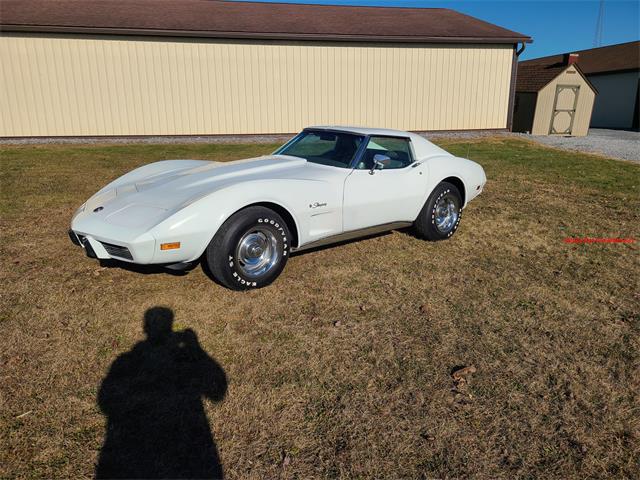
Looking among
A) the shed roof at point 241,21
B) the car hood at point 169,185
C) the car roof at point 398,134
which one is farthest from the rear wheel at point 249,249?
the shed roof at point 241,21

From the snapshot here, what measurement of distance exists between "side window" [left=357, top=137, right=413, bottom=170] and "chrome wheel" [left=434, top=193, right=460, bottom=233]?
650 mm

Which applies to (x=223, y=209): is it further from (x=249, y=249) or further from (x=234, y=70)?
(x=234, y=70)

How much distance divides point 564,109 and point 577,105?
1.96 ft

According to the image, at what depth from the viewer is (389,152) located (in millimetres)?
5051

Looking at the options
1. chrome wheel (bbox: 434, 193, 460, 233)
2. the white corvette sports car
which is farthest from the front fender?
chrome wheel (bbox: 434, 193, 460, 233)

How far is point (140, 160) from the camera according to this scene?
1129 centimetres

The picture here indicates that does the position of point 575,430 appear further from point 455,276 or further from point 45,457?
point 45,457

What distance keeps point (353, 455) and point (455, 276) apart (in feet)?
8.39

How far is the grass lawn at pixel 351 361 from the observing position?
2338mm

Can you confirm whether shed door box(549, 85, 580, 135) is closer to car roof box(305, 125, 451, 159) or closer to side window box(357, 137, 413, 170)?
car roof box(305, 125, 451, 159)

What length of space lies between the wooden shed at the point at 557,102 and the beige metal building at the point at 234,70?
2.08 m

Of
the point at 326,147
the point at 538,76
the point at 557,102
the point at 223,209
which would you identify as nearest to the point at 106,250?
the point at 223,209

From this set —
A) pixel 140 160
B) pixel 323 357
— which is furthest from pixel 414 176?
pixel 140 160

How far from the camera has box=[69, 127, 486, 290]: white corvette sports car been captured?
140 inches
